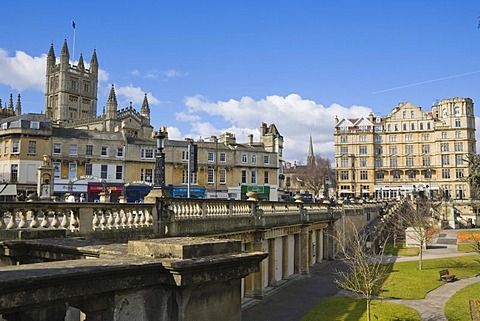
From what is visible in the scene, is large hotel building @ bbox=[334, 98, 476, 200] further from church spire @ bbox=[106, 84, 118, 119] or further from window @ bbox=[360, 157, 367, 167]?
church spire @ bbox=[106, 84, 118, 119]

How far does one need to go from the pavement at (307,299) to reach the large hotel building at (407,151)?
6905 centimetres

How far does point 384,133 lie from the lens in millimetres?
99438

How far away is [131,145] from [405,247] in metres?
34.3

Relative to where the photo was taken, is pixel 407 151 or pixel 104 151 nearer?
pixel 104 151

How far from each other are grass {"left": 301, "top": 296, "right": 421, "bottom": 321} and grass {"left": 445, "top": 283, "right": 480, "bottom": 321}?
1.71 m

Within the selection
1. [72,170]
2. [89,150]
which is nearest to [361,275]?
[72,170]

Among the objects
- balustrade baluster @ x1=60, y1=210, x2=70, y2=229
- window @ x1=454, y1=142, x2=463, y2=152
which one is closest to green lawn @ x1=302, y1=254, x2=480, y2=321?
balustrade baluster @ x1=60, y1=210, x2=70, y2=229

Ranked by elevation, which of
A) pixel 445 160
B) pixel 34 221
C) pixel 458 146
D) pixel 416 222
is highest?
pixel 458 146

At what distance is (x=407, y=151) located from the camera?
97188 millimetres

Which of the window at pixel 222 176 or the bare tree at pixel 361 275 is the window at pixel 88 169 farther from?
the bare tree at pixel 361 275

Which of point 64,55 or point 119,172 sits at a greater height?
point 64,55

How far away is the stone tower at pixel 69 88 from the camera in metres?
112

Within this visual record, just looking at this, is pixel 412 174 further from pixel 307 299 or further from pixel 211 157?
pixel 307 299

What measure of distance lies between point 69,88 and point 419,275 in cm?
10468
